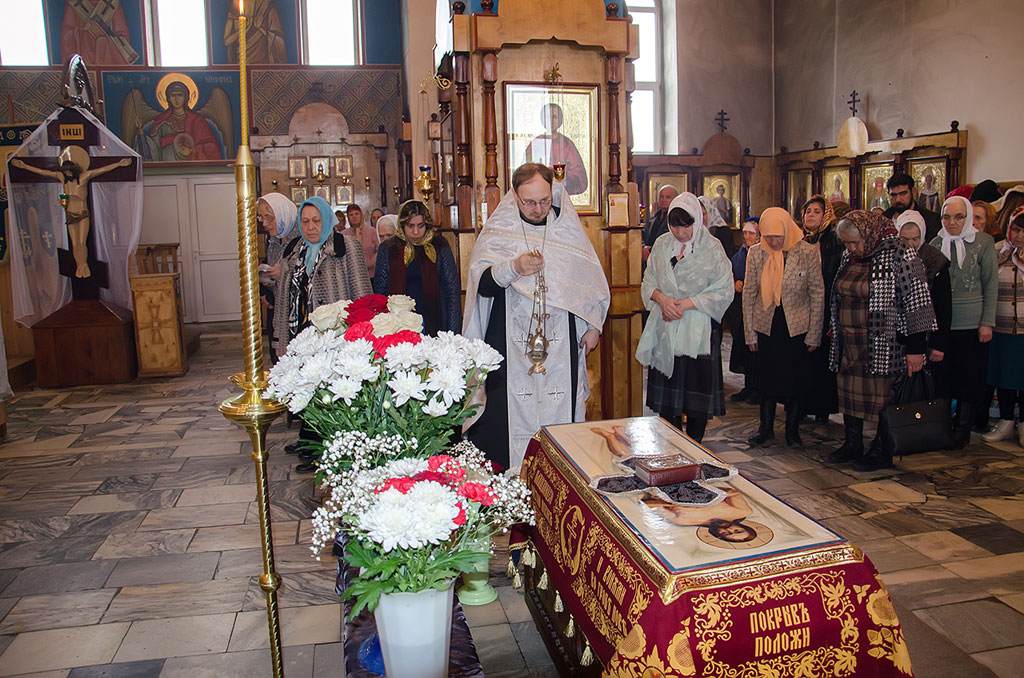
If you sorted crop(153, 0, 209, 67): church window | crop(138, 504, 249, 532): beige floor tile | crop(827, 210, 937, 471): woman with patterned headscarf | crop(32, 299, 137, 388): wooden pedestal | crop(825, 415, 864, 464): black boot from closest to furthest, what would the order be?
crop(138, 504, 249, 532): beige floor tile < crop(827, 210, 937, 471): woman with patterned headscarf < crop(825, 415, 864, 464): black boot < crop(32, 299, 137, 388): wooden pedestal < crop(153, 0, 209, 67): church window

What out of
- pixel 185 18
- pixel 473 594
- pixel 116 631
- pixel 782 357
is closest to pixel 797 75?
pixel 782 357

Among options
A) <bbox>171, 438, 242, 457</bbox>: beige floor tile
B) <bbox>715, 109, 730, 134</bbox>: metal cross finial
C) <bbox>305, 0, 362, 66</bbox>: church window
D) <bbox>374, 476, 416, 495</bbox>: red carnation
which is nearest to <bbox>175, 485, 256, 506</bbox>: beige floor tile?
<bbox>171, 438, 242, 457</bbox>: beige floor tile

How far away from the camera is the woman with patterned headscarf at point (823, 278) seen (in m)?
5.43

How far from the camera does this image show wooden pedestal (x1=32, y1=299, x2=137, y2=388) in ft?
27.2

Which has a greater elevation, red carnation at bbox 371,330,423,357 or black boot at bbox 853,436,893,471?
red carnation at bbox 371,330,423,357

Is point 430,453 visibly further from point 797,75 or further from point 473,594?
point 797,75

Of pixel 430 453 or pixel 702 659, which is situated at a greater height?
pixel 430 453

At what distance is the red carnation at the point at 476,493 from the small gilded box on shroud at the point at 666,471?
99 cm

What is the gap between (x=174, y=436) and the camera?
20.6ft

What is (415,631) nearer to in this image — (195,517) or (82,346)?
(195,517)

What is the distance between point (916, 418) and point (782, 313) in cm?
102

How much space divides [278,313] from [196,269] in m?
9.70

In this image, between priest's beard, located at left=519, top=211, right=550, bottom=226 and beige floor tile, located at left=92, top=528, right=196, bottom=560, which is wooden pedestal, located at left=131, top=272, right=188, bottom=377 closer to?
beige floor tile, located at left=92, top=528, right=196, bottom=560

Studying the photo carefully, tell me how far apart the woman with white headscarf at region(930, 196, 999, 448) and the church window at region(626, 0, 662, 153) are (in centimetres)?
859
